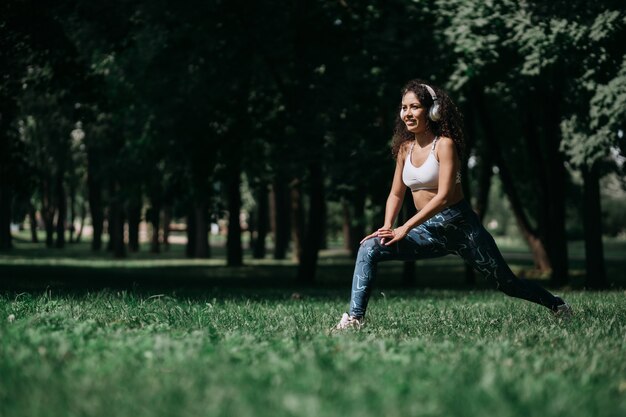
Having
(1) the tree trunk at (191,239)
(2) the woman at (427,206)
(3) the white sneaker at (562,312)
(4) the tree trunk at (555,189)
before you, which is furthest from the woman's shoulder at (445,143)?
(1) the tree trunk at (191,239)

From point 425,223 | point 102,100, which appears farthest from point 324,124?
point 425,223

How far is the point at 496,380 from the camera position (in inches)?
157

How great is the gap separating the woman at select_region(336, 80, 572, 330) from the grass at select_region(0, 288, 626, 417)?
551 mm

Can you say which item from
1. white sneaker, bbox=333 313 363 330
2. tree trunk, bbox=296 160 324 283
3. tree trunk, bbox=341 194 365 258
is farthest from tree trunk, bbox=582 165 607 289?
white sneaker, bbox=333 313 363 330

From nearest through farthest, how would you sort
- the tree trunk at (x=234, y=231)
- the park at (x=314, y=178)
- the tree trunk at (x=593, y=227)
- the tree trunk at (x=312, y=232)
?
the park at (x=314, y=178) < the tree trunk at (x=593, y=227) < the tree trunk at (x=312, y=232) < the tree trunk at (x=234, y=231)

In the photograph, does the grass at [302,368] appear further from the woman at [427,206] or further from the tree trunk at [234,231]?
the tree trunk at [234,231]

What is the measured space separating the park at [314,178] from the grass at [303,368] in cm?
2

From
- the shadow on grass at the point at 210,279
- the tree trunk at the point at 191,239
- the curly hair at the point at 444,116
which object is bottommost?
the shadow on grass at the point at 210,279

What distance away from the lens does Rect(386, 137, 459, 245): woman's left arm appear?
253 inches

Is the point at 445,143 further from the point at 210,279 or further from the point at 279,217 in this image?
the point at 279,217

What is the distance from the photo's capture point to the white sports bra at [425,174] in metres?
6.52

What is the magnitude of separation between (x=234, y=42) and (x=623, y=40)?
845 cm

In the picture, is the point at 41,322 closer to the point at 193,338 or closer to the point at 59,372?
the point at 193,338

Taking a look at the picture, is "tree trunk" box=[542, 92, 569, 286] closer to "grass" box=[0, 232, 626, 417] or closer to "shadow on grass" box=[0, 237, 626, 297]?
"shadow on grass" box=[0, 237, 626, 297]
